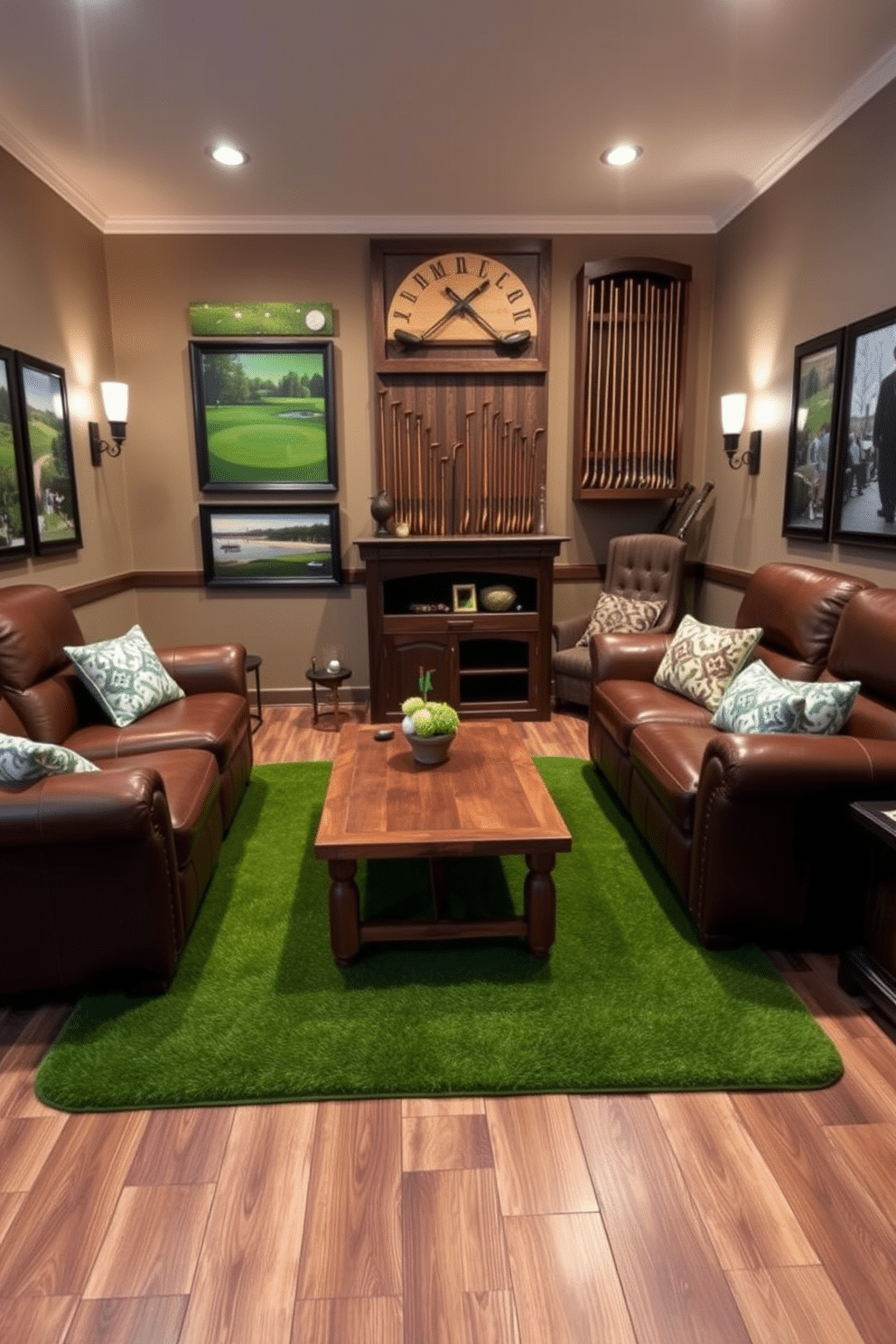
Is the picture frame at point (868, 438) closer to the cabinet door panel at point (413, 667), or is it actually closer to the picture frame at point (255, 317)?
the cabinet door panel at point (413, 667)

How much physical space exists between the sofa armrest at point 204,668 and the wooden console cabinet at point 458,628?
41.4 inches

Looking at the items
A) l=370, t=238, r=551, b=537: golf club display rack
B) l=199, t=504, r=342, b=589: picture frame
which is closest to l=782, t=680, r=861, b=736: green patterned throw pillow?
l=370, t=238, r=551, b=537: golf club display rack

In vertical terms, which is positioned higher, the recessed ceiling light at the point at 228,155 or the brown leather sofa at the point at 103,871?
the recessed ceiling light at the point at 228,155

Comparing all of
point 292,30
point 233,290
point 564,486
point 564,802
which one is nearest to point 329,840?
point 564,802

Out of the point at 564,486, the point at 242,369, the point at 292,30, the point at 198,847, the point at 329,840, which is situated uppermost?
the point at 292,30

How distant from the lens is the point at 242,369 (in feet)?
14.9

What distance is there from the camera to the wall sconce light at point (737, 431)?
4.04m

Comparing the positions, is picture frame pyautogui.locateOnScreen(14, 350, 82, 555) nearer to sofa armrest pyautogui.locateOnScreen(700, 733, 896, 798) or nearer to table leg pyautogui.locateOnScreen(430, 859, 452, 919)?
table leg pyautogui.locateOnScreen(430, 859, 452, 919)

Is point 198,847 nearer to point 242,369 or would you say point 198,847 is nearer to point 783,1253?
point 783,1253

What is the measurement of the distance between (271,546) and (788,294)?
3.06 meters

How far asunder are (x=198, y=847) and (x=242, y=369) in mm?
3135

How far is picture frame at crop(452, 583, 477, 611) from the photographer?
4.56 metres

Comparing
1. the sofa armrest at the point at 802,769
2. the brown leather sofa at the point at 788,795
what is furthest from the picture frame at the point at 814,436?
the sofa armrest at the point at 802,769

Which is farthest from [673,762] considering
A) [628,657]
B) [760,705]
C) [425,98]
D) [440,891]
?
[425,98]
